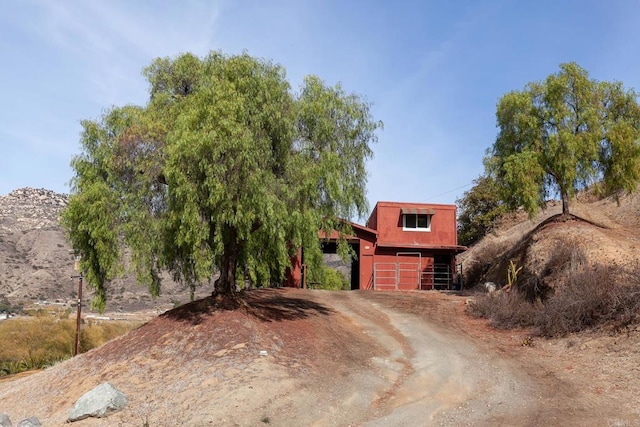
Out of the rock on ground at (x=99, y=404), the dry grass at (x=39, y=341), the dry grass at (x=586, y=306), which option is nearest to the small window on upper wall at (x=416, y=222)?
the dry grass at (x=586, y=306)

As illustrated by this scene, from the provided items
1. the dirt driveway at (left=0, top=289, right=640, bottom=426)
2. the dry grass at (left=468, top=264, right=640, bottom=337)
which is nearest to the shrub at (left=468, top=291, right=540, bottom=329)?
the dry grass at (left=468, top=264, right=640, bottom=337)

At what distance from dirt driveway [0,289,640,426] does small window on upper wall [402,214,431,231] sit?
17.5 meters

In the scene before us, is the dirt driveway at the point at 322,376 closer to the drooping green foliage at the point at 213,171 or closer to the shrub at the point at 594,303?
the shrub at the point at 594,303

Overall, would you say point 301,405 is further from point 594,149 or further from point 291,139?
point 594,149

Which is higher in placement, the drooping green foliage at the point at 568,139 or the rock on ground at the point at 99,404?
the drooping green foliage at the point at 568,139

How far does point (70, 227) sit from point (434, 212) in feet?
86.4

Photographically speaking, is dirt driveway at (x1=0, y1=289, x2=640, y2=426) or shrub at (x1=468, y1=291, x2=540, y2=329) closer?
dirt driveway at (x1=0, y1=289, x2=640, y2=426)

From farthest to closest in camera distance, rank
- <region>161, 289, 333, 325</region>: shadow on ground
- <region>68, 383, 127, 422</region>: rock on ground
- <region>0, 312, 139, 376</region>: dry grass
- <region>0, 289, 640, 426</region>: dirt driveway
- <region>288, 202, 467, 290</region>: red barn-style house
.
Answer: <region>288, 202, 467, 290</region>: red barn-style house
<region>0, 312, 139, 376</region>: dry grass
<region>161, 289, 333, 325</region>: shadow on ground
<region>68, 383, 127, 422</region>: rock on ground
<region>0, 289, 640, 426</region>: dirt driveway

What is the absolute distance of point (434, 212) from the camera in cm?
3762

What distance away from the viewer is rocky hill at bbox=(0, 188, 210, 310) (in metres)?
69.4

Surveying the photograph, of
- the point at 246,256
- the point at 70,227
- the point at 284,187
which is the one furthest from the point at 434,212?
the point at 70,227

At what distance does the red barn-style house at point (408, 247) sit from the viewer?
119 feet

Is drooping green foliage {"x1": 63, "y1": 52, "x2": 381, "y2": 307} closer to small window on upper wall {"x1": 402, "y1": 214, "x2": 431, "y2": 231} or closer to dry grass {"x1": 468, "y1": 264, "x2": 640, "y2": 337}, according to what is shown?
dry grass {"x1": 468, "y1": 264, "x2": 640, "y2": 337}

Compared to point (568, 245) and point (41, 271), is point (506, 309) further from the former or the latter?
point (41, 271)
